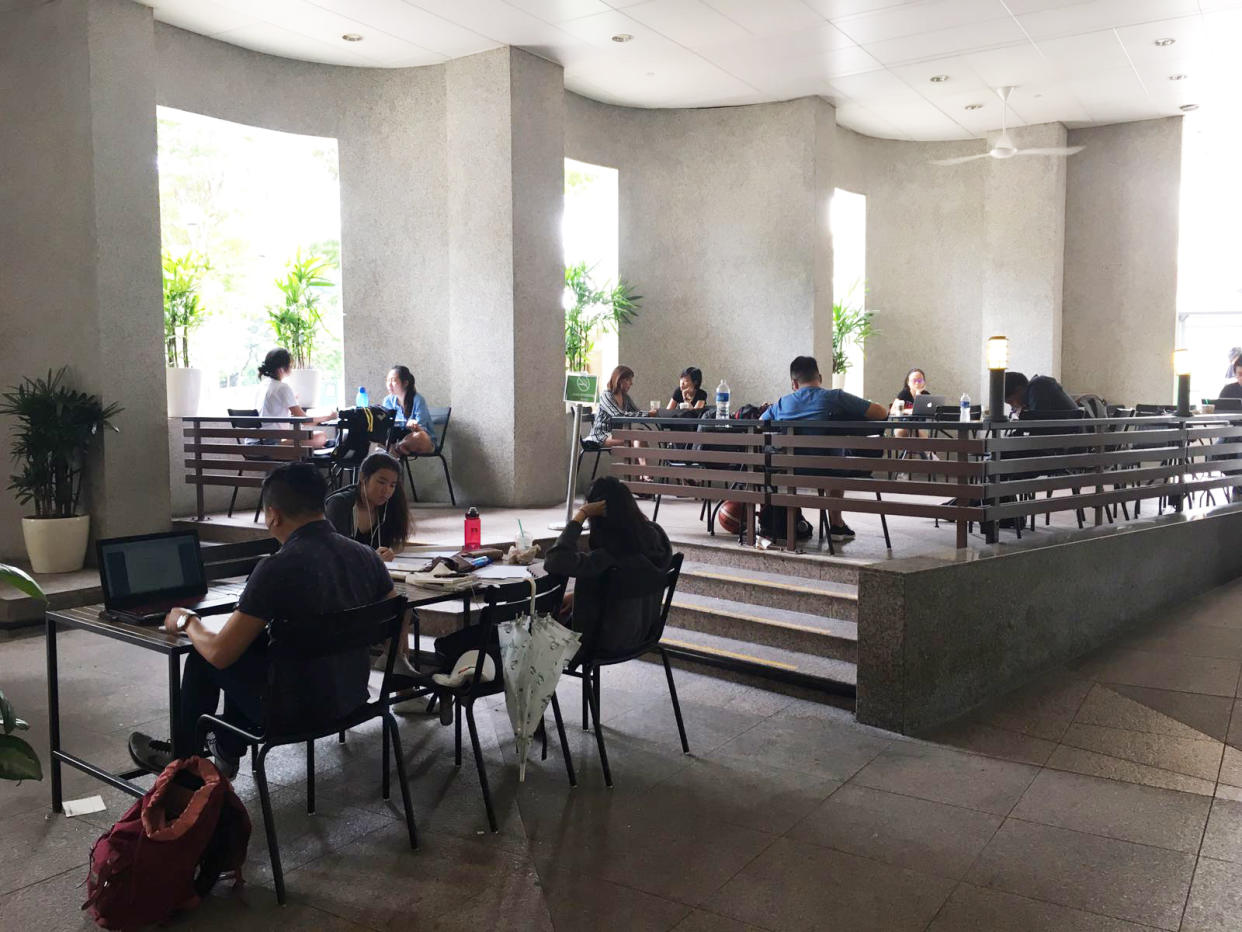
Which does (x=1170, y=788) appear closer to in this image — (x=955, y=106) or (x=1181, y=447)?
(x=1181, y=447)

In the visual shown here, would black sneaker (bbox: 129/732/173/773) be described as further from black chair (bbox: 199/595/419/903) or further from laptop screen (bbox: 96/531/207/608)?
laptop screen (bbox: 96/531/207/608)

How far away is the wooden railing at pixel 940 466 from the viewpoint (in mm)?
4836

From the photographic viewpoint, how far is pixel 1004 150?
30.3 feet

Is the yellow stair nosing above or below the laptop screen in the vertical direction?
below

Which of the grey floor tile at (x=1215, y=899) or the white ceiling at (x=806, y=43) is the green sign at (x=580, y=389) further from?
the grey floor tile at (x=1215, y=899)

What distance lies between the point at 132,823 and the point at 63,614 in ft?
2.65

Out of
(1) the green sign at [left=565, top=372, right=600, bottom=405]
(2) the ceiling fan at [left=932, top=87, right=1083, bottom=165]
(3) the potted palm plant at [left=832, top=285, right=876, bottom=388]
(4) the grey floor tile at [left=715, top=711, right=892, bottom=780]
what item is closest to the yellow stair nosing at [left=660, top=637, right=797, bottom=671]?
(4) the grey floor tile at [left=715, top=711, right=892, bottom=780]

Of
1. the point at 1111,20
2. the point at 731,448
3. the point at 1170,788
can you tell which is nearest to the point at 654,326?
the point at 731,448

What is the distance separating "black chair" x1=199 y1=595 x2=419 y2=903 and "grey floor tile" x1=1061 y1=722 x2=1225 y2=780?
2617 millimetres

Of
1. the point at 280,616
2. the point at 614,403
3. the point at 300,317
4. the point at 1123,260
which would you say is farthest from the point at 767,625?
the point at 1123,260

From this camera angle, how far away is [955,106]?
385 inches

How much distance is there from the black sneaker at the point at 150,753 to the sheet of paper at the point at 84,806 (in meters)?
0.24

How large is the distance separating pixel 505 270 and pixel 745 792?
561cm

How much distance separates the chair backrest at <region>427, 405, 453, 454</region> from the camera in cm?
847
